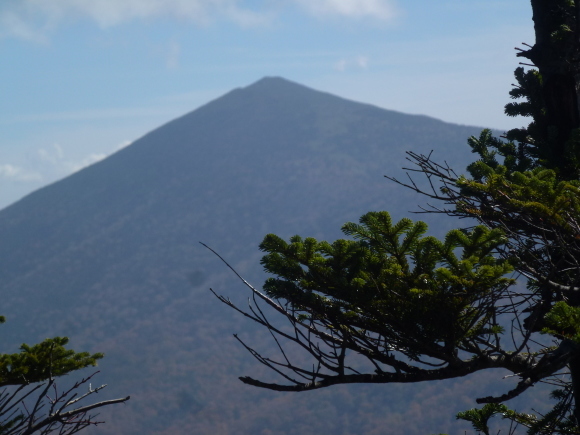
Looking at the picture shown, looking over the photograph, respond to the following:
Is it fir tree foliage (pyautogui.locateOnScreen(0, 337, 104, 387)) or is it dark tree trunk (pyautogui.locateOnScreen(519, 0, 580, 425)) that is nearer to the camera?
dark tree trunk (pyautogui.locateOnScreen(519, 0, 580, 425))

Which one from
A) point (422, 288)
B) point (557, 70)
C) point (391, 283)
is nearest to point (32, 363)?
point (391, 283)

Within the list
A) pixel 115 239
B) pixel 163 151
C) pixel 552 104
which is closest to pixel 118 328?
pixel 115 239

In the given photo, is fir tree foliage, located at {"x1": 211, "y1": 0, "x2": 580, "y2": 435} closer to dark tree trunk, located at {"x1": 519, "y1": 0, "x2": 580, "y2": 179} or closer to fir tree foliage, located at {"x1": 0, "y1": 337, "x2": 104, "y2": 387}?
dark tree trunk, located at {"x1": 519, "y1": 0, "x2": 580, "y2": 179}

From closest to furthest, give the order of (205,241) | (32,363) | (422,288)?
(422,288)
(32,363)
(205,241)

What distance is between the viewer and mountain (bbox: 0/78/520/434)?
9494 cm

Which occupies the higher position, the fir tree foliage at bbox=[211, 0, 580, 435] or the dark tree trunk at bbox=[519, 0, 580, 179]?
the dark tree trunk at bbox=[519, 0, 580, 179]

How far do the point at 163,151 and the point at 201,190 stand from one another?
2254 cm

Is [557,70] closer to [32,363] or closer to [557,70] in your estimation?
[557,70]

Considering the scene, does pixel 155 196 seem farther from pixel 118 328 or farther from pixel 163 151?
pixel 118 328

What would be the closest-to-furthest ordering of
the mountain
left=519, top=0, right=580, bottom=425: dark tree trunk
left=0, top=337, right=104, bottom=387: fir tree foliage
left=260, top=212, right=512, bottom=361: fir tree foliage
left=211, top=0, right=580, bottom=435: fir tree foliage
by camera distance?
1. left=211, top=0, right=580, bottom=435: fir tree foliage
2. left=260, top=212, right=512, bottom=361: fir tree foliage
3. left=519, top=0, right=580, bottom=425: dark tree trunk
4. left=0, top=337, right=104, bottom=387: fir tree foliage
5. the mountain

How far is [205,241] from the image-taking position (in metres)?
152

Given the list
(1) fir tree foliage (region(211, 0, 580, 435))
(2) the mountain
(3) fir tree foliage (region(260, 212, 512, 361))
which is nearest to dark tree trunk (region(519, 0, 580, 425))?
(1) fir tree foliage (region(211, 0, 580, 435))

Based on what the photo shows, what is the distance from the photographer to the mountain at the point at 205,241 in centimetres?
9494

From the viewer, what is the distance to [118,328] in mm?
127062
